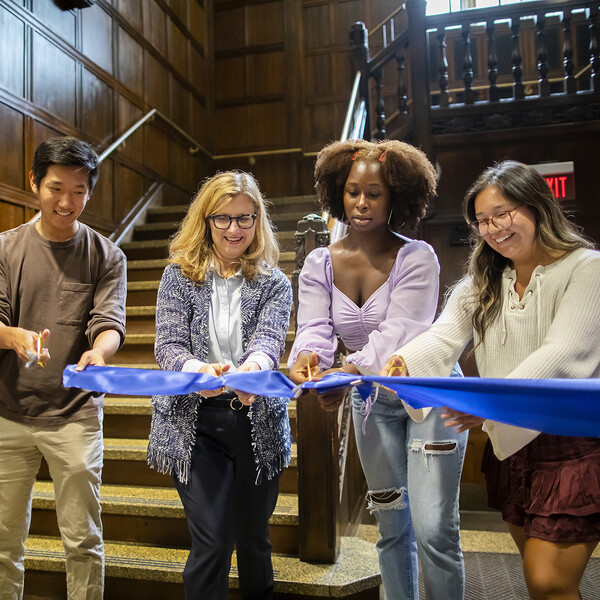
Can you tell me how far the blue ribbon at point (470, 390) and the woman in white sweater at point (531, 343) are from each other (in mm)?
44

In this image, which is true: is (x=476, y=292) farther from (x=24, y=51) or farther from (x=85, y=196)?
(x=24, y=51)

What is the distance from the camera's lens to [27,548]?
2645mm

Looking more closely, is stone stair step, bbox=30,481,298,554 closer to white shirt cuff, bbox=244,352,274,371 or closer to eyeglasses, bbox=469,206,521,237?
white shirt cuff, bbox=244,352,274,371

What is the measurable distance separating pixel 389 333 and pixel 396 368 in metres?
0.12

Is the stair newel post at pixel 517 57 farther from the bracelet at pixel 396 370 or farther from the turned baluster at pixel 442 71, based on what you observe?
the bracelet at pixel 396 370

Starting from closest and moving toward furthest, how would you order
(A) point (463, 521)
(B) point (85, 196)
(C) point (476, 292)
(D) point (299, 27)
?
(C) point (476, 292)
(B) point (85, 196)
(A) point (463, 521)
(D) point (299, 27)

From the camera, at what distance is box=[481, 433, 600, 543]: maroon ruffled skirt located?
132 cm

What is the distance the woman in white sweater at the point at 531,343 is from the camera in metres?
1.33

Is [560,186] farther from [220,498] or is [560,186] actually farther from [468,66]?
[220,498]

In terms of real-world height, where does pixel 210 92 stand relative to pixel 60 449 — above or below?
above

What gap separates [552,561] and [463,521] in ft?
10.0

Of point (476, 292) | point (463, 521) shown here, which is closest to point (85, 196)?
point (476, 292)

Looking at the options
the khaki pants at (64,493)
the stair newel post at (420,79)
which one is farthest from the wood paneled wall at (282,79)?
the khaki pants at (64,493)

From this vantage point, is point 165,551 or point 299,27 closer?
point 165,551
